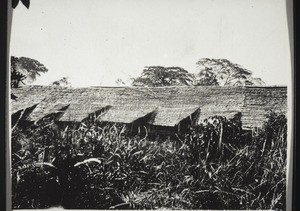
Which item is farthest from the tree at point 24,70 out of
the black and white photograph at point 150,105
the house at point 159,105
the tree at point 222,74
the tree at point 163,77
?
the tree at point 222,74

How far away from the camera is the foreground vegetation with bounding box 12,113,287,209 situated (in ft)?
6.64

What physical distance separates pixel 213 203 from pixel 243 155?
345 millimetres

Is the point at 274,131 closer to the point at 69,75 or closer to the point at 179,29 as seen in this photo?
the point at 179,29

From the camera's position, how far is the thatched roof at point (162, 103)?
2033mm

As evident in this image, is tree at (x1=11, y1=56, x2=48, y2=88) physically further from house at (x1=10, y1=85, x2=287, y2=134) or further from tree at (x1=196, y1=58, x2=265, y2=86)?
tree at (x1=196, y1=58, x2=265, y2=86)

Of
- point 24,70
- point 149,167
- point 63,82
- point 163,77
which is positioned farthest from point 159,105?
point 24,70

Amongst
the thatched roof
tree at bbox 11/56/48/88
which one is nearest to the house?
the thatched roof

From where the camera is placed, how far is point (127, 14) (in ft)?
6.66

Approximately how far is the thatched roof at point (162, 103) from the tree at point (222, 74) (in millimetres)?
37

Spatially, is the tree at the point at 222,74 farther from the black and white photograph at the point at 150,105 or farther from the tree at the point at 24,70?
the tree at the point at 24,70

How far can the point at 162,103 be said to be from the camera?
205cm

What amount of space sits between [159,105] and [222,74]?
43cm

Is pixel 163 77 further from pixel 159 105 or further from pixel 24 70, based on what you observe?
pixel 24 70

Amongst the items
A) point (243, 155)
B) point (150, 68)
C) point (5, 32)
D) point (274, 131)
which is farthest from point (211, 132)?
point (5, 32)
